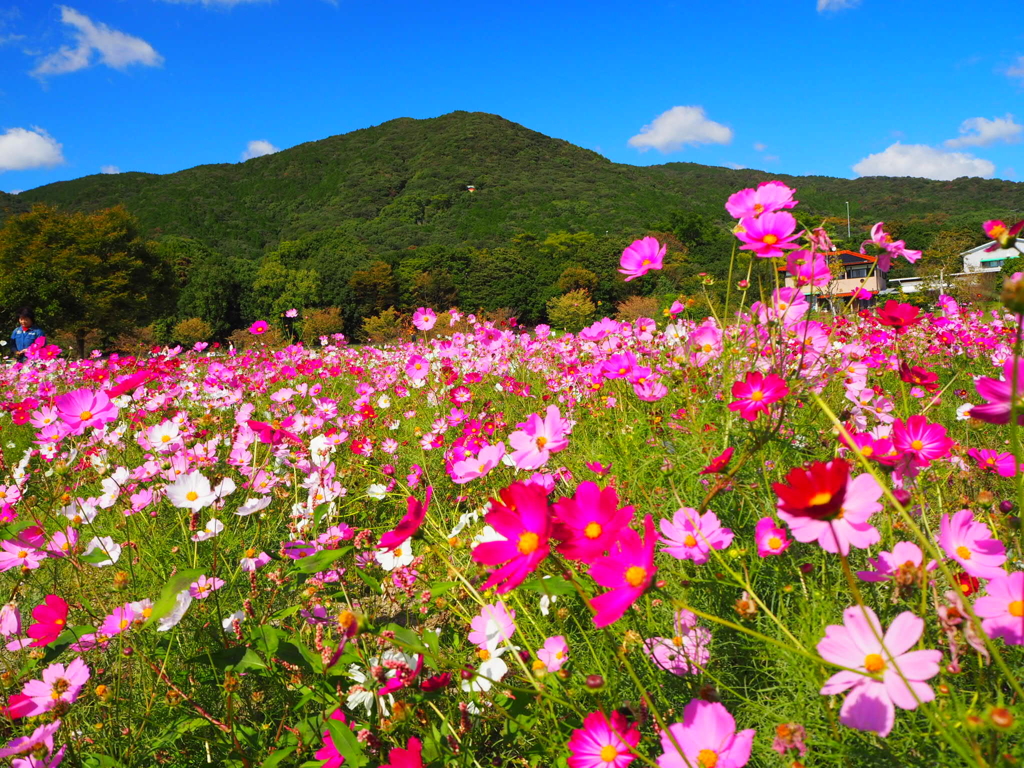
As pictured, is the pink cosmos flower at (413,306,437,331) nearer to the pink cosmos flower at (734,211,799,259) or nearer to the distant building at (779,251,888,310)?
the distant building at (779,251,888,310)

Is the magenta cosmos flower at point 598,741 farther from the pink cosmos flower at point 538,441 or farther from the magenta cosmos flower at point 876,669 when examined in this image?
the pink cosmos flower at point 538,441

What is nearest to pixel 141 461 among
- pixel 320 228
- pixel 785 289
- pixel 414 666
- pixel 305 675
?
pixel 305 675

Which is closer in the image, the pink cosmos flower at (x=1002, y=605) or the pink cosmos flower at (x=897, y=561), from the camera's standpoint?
the pink cosmos flower at (x=1002, y=605)

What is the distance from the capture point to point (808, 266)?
4.04 ft

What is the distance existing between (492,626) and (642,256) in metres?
0.94

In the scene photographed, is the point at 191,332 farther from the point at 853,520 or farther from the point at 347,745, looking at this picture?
the point at 853,520

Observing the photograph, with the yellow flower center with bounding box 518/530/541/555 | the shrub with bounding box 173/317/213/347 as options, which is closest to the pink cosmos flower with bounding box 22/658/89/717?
the yellow flower center with bounding box 518/530/541/555

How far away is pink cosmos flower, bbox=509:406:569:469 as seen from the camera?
3.42 ft

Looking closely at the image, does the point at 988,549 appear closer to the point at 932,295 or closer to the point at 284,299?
the point at 932,295

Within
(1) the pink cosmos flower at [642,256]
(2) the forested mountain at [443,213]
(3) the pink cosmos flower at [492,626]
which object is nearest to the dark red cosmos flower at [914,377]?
(1) the pink cosmos flower at [642,256]

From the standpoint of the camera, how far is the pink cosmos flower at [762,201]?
1118 mm

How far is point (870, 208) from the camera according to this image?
61.5 metres

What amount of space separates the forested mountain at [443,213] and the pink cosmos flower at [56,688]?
785 inches

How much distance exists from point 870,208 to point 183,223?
237 feet
